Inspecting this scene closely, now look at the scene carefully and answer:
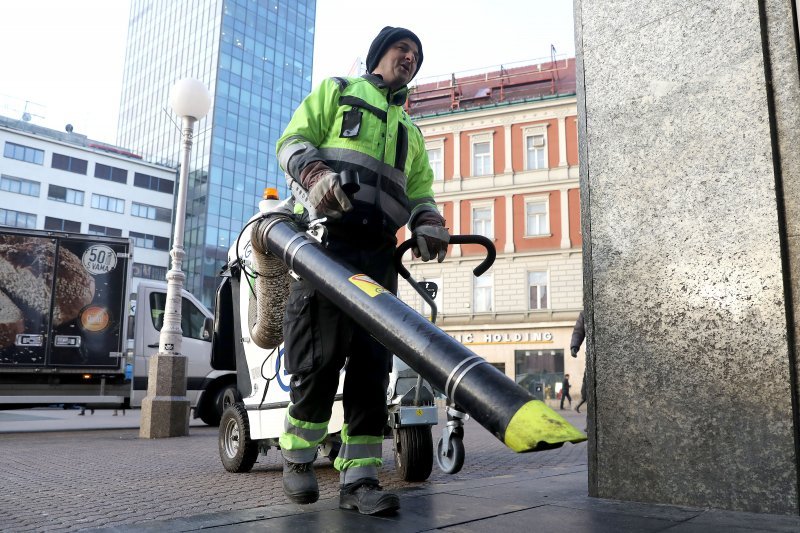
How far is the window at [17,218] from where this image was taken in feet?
192

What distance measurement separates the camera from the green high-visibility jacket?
306cm

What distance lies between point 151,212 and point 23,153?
12.4 meters

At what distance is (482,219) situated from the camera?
3080 cm

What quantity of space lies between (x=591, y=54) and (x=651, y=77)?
37cm

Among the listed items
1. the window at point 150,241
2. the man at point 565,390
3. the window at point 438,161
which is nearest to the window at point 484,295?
the window at point 438,161

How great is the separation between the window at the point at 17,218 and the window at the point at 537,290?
4744 centimetres

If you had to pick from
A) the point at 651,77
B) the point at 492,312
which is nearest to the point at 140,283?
the point at 651,77

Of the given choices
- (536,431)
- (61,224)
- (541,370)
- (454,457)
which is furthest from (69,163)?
(536,431)

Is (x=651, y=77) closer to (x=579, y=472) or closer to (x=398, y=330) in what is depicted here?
(x=398, y=330)

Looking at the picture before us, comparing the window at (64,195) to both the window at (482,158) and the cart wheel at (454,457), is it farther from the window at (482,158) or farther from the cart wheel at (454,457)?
the cart wheel at (454,457)

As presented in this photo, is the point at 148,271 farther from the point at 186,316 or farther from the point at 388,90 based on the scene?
the point at 388,90

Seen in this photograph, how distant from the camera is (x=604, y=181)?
3281 mm

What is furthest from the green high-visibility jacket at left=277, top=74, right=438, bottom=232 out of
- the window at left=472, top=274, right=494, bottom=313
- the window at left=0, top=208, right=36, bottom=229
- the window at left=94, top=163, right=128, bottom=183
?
the window at left=94, top=163, right=128, bottom=183

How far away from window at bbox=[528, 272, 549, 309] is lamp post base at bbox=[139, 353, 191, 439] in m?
21.5
